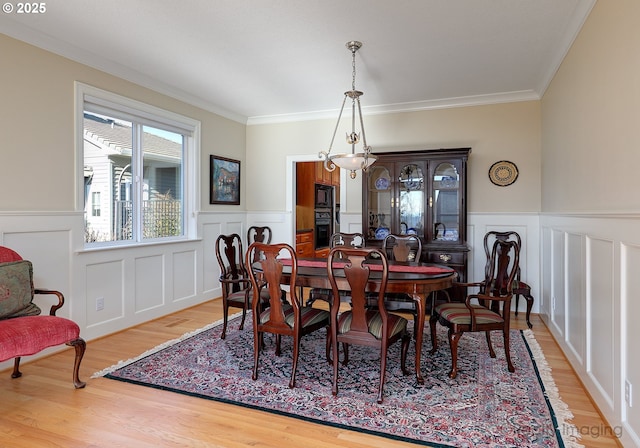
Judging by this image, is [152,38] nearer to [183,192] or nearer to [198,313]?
[183,192]

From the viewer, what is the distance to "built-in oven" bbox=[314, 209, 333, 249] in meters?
7.11

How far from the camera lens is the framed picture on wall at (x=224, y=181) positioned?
5.30 metres

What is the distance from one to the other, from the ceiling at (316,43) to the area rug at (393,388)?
8.19 feet

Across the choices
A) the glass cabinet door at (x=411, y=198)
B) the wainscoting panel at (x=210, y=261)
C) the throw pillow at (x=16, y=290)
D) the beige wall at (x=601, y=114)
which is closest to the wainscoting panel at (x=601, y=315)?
the beige wall at (x=601, y=114)

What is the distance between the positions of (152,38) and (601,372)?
3.86m

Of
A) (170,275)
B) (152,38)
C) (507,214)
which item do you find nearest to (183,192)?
(170,275)

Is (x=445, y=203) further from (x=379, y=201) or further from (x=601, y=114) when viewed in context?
(x=601, y=114)

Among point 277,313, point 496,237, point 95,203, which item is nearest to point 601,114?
point 277,313

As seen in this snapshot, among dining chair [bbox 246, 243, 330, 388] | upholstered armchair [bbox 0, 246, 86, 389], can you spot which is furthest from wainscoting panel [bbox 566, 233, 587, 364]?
upholstered armchair [bbox 0, 246, 86, 389]

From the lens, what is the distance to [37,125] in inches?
126

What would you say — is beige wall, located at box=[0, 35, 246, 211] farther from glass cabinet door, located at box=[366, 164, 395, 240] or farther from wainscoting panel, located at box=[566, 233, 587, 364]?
wainscoting panel, located at box=[566, 233, 587, 364]

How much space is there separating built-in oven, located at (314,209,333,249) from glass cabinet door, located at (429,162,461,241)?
8.95 feet

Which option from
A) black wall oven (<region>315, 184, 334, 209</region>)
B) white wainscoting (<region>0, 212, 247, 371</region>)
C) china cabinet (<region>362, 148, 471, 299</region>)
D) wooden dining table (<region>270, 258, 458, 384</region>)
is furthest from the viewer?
black wall oven (<region>315, 184, 334, 209</region>)

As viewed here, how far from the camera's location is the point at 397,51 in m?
3.47
